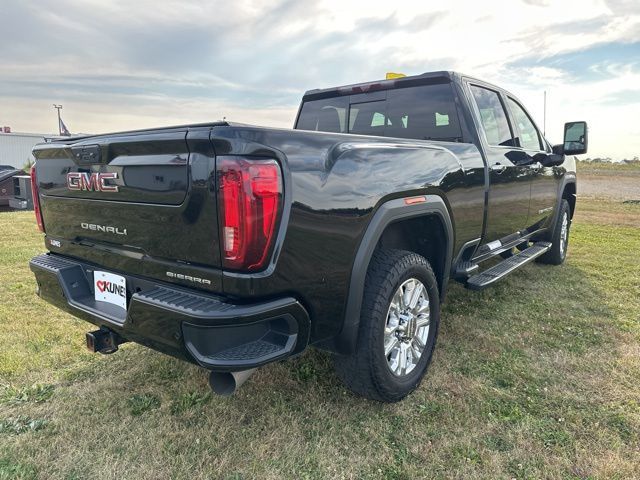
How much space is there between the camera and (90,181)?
7.80ft

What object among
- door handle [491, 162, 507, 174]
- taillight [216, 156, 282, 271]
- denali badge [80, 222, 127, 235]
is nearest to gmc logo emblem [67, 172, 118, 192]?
denali badge [80, 222, 127, 235]

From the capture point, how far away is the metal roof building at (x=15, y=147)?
3431cm

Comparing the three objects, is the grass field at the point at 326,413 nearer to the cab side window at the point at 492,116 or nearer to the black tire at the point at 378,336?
the black tire at the point at 378,336

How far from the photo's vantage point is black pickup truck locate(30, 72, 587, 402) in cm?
189

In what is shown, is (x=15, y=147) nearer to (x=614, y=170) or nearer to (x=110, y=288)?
(x=110, y=288)

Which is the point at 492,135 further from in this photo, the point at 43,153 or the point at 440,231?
the point at 43,153

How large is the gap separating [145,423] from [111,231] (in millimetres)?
1065

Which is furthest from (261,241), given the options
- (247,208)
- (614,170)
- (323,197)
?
(614,170)

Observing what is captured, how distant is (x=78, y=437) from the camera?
243cm

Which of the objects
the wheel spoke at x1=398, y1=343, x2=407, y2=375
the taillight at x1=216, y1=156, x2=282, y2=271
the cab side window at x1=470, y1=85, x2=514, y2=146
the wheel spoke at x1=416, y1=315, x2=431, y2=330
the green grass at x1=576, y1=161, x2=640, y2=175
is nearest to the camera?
the taillight at x1=216, y1=156, x2=282, y2=271

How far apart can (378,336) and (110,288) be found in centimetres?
142

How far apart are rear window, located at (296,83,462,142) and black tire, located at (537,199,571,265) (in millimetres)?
2747

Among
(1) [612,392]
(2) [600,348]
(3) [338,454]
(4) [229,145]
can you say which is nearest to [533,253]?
(2) [600,348]

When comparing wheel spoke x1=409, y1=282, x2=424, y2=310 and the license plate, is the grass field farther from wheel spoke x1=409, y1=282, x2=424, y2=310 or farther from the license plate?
the license plate
